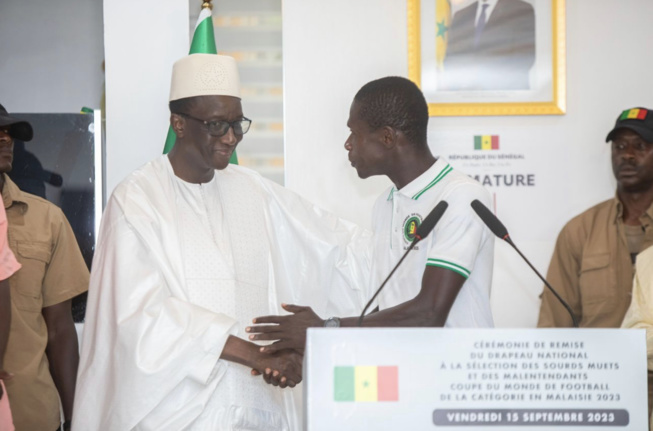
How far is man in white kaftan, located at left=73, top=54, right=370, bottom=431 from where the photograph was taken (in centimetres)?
322

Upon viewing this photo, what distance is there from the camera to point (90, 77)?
6.98 meters

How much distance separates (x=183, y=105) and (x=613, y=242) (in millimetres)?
2711

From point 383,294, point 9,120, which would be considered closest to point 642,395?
point 383,294

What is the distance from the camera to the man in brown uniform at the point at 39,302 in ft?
14.1

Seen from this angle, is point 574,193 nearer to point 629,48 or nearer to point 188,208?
point 629,48

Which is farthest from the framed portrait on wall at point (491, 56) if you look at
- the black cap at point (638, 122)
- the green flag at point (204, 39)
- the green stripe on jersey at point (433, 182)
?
the green stripe on jersey at point (433, 182)

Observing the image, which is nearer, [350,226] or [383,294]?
[383,294]

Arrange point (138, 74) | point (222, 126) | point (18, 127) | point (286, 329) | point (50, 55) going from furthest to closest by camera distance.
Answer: point (50, 55)
point (138, 74)
point (18, 127)
point (222, 126)
point (286, 329)

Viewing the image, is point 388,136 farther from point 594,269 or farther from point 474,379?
point 594,269

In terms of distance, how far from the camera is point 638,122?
5.21 metres

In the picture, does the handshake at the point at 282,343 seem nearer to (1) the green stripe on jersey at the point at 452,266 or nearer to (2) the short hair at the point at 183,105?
(1) the green stripe on jersey at the point at 452,266

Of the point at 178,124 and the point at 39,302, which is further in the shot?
the point at 39,302

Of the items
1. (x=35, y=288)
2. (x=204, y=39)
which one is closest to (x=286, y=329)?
(x=35, y=288)

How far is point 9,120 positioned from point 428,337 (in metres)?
2.99
